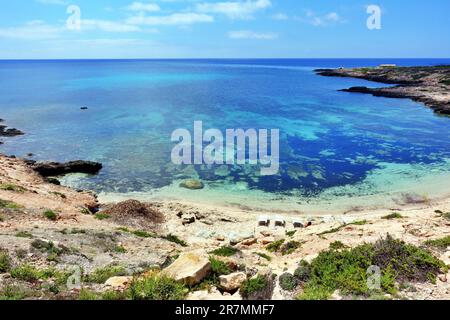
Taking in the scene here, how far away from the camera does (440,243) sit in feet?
48.1

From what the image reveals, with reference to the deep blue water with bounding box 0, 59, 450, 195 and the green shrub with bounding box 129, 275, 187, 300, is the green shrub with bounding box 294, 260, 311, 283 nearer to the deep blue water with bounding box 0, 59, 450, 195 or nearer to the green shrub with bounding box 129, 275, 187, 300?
the green shrub with bounding box 129, 275, 187, 300

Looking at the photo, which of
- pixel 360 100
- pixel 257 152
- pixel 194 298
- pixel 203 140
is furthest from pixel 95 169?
pixel 360 100

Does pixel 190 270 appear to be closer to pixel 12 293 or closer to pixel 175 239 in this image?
pixel 12 293

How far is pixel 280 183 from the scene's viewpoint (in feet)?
106

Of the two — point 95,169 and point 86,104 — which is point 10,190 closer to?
point 95,169

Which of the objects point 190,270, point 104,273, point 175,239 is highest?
point 190,270

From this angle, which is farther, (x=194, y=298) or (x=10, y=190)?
(x=10, y=190)

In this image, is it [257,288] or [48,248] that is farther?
[48,248]

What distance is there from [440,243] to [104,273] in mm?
14044

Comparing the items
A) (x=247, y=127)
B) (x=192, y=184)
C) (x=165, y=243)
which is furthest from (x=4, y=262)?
(x=247, y=127)

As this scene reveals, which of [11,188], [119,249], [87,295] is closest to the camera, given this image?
[87,295]

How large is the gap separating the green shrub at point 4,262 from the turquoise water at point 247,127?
17646mm

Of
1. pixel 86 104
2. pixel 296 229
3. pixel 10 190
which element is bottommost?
pixel 296 229
